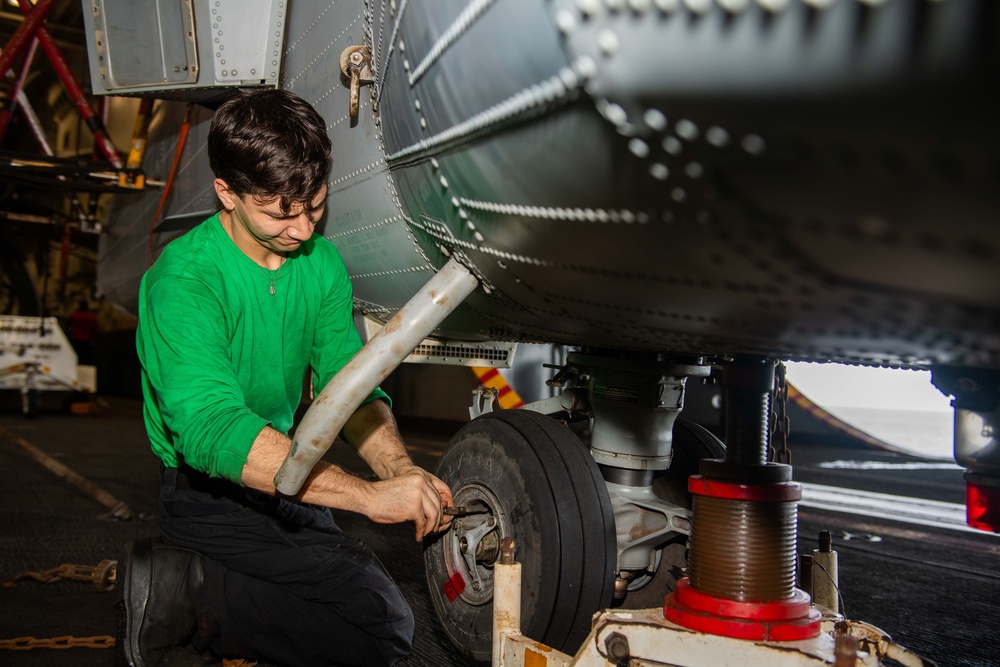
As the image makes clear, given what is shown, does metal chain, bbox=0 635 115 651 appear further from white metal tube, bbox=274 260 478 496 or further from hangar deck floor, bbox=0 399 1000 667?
white metal tube, bbox=274 260 478 496

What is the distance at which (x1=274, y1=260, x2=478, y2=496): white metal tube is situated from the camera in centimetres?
141

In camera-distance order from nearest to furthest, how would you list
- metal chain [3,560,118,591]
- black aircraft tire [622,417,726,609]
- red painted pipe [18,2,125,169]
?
black aircraft tire [622,417,726,609] → metal chain [3,560,118,591] → red painted pipe [18,2,125,169]

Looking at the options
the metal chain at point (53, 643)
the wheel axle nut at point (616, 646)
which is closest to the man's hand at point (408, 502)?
the wheel axle nut at point (616, 646)

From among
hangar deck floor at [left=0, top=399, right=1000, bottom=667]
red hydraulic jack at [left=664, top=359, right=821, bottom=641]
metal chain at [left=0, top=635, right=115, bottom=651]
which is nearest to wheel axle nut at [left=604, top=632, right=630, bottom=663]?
red hydraulic jack at [left=664, top=359, right=821, bottom=641]

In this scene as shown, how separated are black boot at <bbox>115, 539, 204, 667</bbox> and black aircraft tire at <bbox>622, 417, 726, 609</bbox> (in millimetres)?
1230

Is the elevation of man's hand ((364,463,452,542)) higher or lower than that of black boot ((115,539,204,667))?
A: higher

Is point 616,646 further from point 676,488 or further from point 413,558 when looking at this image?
point 413,558

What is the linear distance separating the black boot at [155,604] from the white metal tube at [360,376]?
0.66 meters

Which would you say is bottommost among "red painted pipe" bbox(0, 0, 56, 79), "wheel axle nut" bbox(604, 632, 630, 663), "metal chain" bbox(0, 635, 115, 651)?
"metal chain" bbox(0, 635, 115, 651)

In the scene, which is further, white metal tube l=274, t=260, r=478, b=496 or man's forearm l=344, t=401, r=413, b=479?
man's forearm l=344, t=401, r=413, b=479

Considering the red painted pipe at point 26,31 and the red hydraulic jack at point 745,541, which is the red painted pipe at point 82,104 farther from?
the red hydraulic jack at point 745,541

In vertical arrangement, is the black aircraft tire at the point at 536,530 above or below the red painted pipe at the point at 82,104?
below

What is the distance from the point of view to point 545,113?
33.5 inches

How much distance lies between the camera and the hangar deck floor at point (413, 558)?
2471 millimetres
